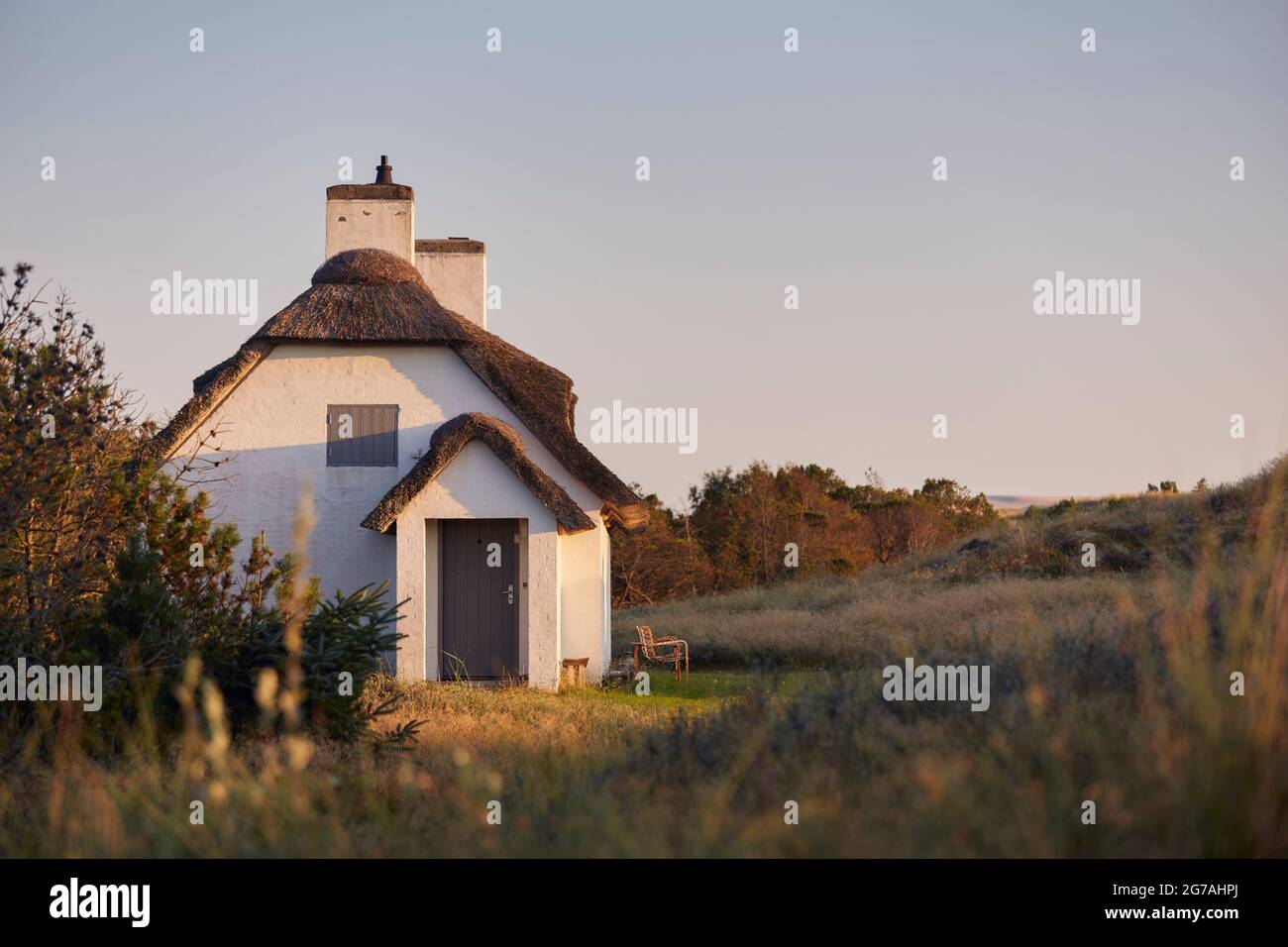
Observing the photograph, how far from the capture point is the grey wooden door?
1620 centimetres

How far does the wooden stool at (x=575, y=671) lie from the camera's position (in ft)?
54.6

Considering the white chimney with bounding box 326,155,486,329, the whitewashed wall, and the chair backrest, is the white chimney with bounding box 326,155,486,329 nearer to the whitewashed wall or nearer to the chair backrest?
the whitewashed wall

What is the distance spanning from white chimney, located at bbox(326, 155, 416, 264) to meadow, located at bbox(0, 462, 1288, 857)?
34.7 ft

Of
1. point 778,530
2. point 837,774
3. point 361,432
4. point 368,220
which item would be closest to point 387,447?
point 361,432

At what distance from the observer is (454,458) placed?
50.7 feet

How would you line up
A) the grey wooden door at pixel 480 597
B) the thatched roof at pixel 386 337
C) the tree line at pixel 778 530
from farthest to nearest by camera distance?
1. the tree line at pixel 778 530
2. the thatched roof at pixel 386 337
3. the grey wooden door at pixel 480 597

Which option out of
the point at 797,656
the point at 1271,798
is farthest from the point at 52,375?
the point at 797,656

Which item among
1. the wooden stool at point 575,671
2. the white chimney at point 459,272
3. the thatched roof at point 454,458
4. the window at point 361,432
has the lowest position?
the wooden stool at point 575,671

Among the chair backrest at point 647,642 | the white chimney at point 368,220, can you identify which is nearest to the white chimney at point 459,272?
the white chimney at point 368,220

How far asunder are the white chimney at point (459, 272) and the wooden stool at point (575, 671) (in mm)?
6387

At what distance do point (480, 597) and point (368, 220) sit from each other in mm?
6752

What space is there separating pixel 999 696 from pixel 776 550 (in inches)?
1235

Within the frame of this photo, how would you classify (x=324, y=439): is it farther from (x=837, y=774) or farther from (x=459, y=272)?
(x=837, y=774)

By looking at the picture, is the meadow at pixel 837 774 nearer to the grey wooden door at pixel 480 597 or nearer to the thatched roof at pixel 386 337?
the grey wooden door at pixel 480 597
